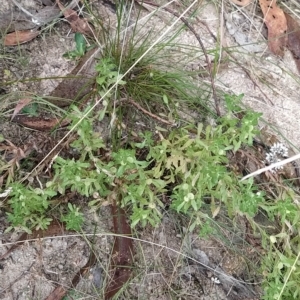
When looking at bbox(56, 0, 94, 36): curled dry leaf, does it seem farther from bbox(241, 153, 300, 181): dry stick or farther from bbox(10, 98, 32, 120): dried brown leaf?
bbox(241, 153, 300, 181): dry stick

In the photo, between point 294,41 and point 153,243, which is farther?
point 294,41

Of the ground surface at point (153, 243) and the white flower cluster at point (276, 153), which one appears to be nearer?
the ground surface at point (153, 243)

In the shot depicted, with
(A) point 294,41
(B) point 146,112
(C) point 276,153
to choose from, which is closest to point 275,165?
(C) point 276,153

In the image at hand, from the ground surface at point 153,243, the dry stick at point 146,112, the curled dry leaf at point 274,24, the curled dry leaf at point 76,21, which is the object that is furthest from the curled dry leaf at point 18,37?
the curled dry leaf at point 274,24

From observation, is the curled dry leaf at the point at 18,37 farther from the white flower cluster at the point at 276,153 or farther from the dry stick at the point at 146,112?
the white flower cluster at the point at 276,153

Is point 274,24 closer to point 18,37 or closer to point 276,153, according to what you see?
point 276,153

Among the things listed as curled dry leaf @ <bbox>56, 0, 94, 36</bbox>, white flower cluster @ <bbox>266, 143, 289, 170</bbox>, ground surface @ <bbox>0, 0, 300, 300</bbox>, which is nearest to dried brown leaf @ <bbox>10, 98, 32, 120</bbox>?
ground surface @ <bbox>0, 0, 300, 300</bbox>
